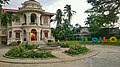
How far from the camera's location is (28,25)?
38469 millimetres

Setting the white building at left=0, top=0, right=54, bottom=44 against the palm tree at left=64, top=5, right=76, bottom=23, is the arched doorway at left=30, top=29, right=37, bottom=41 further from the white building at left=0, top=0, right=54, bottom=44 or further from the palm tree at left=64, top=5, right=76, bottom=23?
the palm tree at left=64, top=5, right=76, bottom=23

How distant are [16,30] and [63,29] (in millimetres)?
19348

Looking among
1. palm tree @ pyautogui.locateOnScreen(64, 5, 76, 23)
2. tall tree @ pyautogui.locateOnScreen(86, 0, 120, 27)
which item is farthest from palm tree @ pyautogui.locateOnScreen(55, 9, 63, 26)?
tall tree @ pyautogui.locateOnScreen(86, 0, 120, 27)

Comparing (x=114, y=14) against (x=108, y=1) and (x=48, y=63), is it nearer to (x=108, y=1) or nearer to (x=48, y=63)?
(x=108, y=1)

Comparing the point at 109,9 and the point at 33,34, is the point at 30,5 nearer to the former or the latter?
the point at 33,34

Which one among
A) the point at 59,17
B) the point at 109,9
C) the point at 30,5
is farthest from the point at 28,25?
the point at 59,17

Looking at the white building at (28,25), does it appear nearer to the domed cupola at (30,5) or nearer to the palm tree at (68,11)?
the domed cupola at (30,5)

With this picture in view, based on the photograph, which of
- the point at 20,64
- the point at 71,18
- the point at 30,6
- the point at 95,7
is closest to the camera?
the point at 20,64

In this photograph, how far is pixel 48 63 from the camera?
1248 cm

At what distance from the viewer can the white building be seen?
127 ft

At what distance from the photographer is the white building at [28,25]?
38.6 metres

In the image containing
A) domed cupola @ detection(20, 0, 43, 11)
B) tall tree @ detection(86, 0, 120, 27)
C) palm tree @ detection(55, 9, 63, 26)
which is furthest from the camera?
palm tree @ detection(55, 9, 63, 26)

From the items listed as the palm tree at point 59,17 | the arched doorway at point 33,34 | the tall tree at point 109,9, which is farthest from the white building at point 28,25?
the palm tree at point 59,17

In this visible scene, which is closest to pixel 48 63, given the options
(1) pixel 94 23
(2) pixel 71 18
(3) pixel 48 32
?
(3) pixel 48 32
